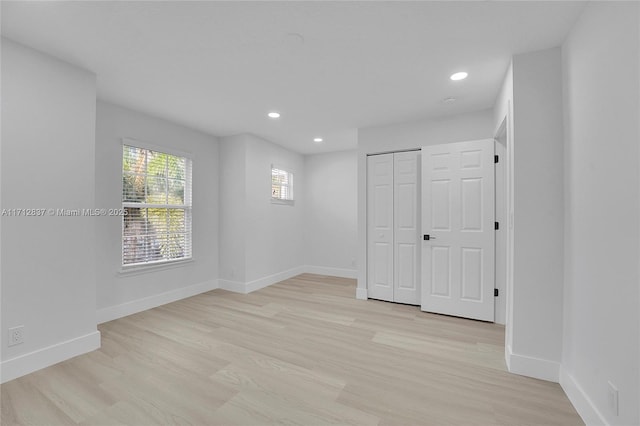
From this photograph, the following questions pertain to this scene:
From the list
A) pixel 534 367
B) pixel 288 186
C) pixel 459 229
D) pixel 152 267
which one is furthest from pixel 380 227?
pixel 152 267

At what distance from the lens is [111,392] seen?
73.9 inches

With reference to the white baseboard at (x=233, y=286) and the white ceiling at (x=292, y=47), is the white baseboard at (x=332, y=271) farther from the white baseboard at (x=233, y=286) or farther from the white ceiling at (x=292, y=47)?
the white ceiling at (x=292, y=47)

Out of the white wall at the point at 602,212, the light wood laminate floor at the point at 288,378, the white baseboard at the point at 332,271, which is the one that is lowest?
the light wood laminate floor at the point at 288,378

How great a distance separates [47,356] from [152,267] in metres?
1.48

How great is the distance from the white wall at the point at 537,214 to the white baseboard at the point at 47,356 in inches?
142

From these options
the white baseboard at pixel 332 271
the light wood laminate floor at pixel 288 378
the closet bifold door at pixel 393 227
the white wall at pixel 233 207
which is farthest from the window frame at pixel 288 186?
the light wood laminate floor at pixel 288 378

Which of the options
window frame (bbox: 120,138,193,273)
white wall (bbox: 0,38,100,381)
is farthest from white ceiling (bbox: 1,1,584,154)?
window frame (bbox: 120,138,193,273)

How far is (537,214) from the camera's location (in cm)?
205

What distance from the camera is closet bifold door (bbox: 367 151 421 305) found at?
3.70 meters

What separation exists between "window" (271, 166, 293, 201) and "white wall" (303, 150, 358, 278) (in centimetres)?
51

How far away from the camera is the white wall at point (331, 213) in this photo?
5.45 m

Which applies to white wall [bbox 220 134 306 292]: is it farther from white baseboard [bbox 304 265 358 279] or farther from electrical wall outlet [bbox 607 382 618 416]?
electrical wall outlet [bbox 607 382 618 416]

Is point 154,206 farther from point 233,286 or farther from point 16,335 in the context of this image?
point 16,335

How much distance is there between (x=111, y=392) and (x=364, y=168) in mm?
3543
